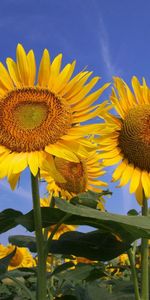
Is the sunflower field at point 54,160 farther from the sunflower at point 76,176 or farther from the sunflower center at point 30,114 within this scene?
the sunflower at point 76,176

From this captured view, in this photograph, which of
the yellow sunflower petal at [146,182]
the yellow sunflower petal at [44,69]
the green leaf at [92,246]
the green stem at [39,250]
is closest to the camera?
the green stem at [39,250]

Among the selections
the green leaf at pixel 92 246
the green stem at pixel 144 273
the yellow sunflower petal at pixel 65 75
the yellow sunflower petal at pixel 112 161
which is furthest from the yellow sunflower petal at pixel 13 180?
the yellow sunflower petal at pixel 112 161

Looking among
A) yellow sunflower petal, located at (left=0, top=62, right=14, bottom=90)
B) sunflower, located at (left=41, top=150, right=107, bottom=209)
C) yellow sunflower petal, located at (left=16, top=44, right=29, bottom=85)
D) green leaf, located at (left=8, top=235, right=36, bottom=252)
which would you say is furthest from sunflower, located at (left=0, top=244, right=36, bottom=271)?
yellow sunflower petal, located at (left=16, top=44, right=29, bottom=85)

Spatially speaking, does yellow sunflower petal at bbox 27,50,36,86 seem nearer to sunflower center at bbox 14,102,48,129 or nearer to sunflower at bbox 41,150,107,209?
sunflower center at bbox 14,102,48,129

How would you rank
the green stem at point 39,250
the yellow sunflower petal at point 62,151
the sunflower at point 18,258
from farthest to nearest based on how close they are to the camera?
1. the sunflower at point 18,258
2. the yellow sunflower petal at point 62,151
3. the green stem at point 39,250

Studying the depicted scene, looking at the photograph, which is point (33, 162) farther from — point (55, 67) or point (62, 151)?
point (55, 67)

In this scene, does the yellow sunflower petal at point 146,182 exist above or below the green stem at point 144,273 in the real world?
above

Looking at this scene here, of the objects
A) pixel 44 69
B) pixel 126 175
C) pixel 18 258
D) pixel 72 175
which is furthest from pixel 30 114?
pixel 18 258
